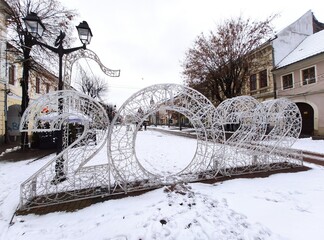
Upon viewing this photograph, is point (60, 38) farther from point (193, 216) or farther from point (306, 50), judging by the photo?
point (306, 50)

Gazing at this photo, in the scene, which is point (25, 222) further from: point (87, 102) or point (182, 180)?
point (182, 180)

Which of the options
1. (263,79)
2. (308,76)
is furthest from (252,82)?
Result: (308,76)

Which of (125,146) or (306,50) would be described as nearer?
(125,146)

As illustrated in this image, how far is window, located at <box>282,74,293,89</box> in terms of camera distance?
50.2 feet

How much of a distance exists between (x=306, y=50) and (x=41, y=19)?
20.0 metres

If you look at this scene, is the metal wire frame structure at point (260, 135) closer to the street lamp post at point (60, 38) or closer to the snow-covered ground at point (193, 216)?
the snow-covered ground at point (193, 216)

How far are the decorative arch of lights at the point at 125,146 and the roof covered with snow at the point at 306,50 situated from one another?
12.0 meters

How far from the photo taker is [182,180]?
461cm

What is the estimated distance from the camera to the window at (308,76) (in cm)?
1359

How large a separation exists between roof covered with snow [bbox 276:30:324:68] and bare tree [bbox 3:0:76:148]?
57.0 ft

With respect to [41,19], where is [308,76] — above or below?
below

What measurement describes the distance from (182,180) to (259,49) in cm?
1617

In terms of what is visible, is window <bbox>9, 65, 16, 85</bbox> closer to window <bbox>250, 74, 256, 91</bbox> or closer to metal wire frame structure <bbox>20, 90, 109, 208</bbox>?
metal wire frame structure <bbox>20, 90, 109, 208</bbox>

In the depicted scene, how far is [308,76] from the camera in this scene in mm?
13977
